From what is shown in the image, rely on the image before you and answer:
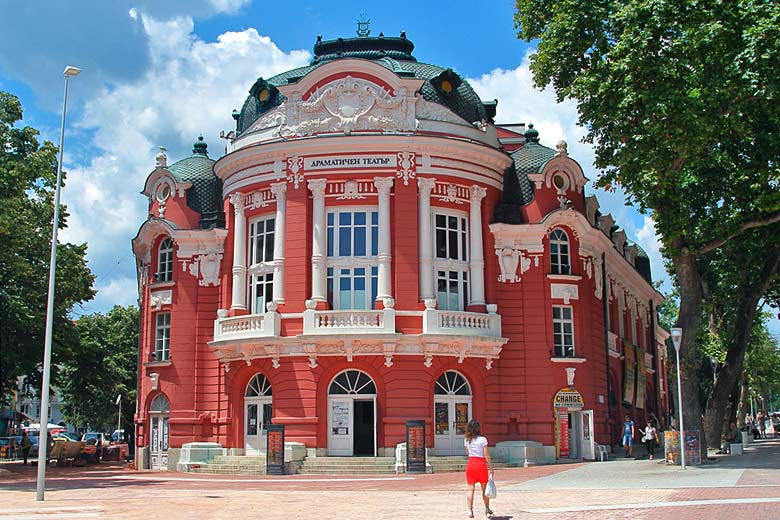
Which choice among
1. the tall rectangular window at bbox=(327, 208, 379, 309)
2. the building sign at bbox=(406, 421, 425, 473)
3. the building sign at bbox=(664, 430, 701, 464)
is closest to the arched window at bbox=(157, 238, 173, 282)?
the tall rectangular window at bbox=(327, 208, 379, 309)

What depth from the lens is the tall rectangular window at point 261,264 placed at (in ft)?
120

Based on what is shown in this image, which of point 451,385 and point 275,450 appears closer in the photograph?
point 275,450

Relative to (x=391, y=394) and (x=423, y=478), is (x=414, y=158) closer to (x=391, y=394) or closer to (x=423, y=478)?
(x=391, y=394)

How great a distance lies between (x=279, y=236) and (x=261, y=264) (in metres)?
1.57

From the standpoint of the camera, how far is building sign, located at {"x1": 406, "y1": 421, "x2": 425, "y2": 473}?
3059 centimetres

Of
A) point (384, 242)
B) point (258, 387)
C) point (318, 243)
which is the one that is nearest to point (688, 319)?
point (384, 242)

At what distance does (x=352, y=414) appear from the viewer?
34500 millimetres

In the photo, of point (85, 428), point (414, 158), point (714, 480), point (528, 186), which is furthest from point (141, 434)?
point (85, 428)

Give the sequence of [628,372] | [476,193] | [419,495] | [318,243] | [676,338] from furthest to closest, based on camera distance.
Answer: [628,372] → [476,193] → [318,243] → [676,338] → [419,495]

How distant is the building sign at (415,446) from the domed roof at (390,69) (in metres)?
13.9

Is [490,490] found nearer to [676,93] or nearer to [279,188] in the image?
[676,93]

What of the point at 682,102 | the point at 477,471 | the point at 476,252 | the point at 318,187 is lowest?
the point at 477,471

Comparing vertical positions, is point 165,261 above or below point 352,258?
above

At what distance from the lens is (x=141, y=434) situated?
3881cm
